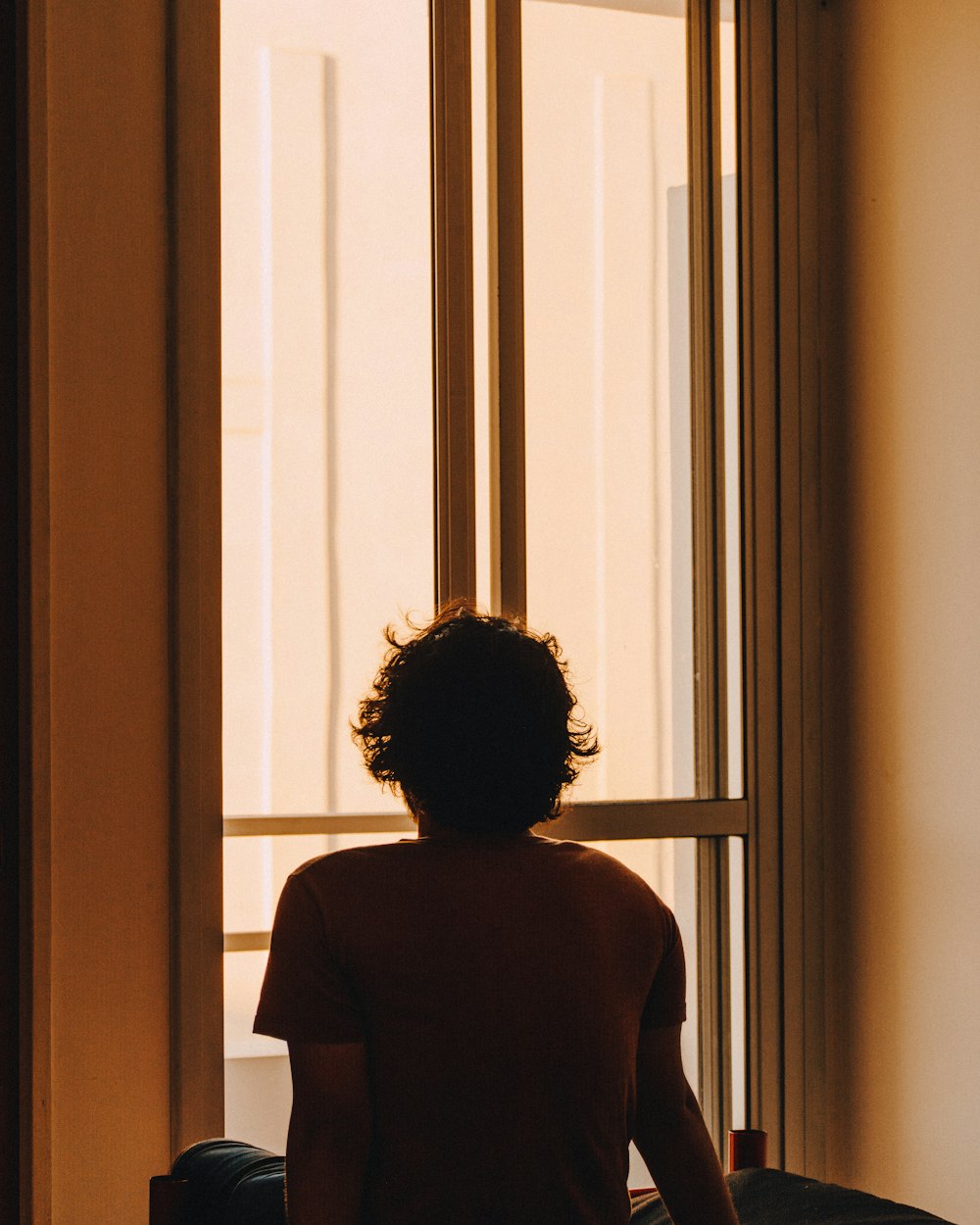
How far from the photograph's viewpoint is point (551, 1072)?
0.96m

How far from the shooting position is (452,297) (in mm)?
2088

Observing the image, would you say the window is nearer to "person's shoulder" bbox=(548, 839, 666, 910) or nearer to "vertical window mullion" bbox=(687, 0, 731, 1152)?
"vertical window mullion" bbox=(687, 0, 731, 1152)

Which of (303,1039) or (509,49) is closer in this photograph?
(303,1039)

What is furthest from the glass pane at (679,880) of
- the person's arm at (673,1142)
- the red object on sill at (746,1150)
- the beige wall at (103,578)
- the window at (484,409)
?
the person's arm at (673,1142)

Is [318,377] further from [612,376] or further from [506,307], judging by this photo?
[612,376]

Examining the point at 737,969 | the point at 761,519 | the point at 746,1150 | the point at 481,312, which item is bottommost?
the point at 746,1150

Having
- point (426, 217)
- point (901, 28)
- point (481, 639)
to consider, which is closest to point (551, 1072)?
point (481, 639)

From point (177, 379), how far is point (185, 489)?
0.53ft

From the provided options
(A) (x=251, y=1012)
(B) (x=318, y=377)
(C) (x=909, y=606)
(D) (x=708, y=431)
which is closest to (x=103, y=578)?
(B) (x=318, y=377)

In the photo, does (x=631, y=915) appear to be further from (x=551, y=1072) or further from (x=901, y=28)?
(x=901, y=28)

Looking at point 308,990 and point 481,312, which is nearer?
point 308,990

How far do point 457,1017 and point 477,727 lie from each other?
215 millimetres

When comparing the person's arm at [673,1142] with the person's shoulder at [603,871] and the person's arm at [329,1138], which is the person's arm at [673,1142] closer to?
the person's shoulder at [603,871]

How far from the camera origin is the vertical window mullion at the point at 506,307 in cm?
212
